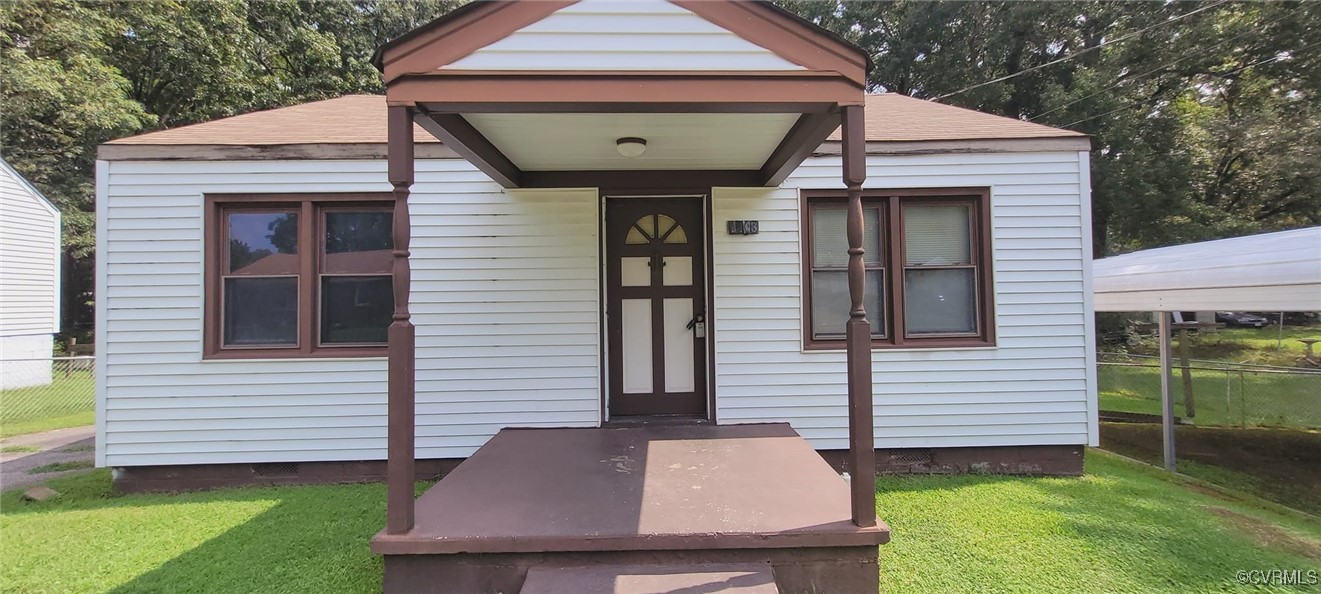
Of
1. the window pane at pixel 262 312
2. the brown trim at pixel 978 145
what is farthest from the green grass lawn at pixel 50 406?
the brown trim at pixel 978 145

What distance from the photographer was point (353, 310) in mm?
4629

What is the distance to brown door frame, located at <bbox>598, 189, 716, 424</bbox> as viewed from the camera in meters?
4.68

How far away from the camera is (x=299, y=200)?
455cm

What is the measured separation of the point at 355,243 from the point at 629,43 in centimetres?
316

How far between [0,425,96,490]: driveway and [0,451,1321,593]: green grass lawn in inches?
40.5

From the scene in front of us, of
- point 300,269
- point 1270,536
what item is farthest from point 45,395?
point 1270,536

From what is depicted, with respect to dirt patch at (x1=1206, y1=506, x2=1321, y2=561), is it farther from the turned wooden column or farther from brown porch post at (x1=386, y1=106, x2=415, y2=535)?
brown porch post at (x1=386, y1=106, x2=415, y2=535)

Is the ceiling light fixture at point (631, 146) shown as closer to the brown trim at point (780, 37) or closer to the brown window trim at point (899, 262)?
the brown trim at point (780, 37)

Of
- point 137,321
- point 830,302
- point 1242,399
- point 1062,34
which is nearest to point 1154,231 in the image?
point 1062,34

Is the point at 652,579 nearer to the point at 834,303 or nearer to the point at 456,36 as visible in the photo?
the point at 456,36

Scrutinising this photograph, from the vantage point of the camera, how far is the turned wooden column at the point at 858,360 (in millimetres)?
2678

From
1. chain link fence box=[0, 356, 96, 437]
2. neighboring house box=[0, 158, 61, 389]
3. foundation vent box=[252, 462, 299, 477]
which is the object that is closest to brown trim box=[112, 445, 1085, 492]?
foundation vent box=[252, 462, 299, 477]

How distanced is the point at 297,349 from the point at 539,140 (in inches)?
107

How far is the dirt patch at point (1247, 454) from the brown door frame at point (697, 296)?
4.27 meters
